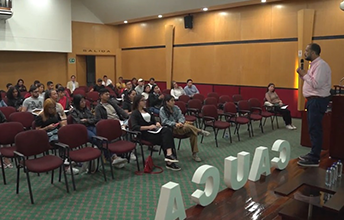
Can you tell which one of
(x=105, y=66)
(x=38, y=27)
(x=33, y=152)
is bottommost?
(x=33, y=152)

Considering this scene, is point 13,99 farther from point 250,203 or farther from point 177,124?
point 250,203

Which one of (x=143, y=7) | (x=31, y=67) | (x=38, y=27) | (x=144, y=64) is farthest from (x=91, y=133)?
(x=144, y=64)

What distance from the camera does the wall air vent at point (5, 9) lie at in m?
10.6

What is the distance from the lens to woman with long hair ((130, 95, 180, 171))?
16.6 ft

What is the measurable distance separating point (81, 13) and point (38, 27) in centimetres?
296

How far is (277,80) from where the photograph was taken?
1028 centimetres

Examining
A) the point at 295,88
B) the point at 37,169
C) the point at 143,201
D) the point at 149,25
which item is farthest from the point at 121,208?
the point at 149,25

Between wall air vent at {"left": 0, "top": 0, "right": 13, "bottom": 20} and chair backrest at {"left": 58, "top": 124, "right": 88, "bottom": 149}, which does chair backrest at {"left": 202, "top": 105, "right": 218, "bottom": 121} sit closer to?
chair backrest at {"left": 58, "top": 124, "right": 88, "bottom": 149}

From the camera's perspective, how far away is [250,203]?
10.7ft

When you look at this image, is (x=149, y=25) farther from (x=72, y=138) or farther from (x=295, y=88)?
(x=72, y=138)

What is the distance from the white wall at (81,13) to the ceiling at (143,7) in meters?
0.18

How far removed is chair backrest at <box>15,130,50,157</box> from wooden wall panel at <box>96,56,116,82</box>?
11.6m

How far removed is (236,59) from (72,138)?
8.04 meters

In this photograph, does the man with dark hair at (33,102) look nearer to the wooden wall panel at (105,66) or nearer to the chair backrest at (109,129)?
the chair backrest at (109,129)
